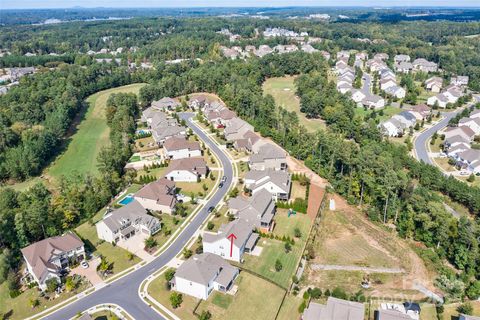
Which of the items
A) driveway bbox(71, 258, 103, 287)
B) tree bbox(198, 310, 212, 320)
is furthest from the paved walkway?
driveway bbox(71, 258, 103, 287)

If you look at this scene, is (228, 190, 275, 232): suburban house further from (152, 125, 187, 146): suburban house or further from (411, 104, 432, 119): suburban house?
(411, 104, 432, 119): suburban house

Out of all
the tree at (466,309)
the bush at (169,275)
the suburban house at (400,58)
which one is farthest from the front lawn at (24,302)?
the suburban house at (400,58)

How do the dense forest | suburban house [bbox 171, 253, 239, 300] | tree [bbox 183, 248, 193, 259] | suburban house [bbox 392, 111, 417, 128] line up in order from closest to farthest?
suburban house [bbox 171, 253, 239, 300] → tree [bbox 183, 248, 193, 259] → the dense forest → suburban house [bbox 392, 111, 417, 128]

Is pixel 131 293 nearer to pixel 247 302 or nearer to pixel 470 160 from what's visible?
pixel 247 302

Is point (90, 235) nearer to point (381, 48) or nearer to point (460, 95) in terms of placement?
point (460, 95)

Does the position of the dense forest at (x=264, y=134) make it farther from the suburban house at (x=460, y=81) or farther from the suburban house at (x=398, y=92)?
the suburban house at (x=398, y=92)

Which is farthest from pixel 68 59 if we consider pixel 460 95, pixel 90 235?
pixel 460 95

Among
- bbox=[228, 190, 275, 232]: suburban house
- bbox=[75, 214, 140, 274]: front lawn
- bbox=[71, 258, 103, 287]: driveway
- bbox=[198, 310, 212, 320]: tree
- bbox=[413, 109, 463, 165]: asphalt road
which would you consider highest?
bbox=[228, 190, 275, 232]: suburban house
